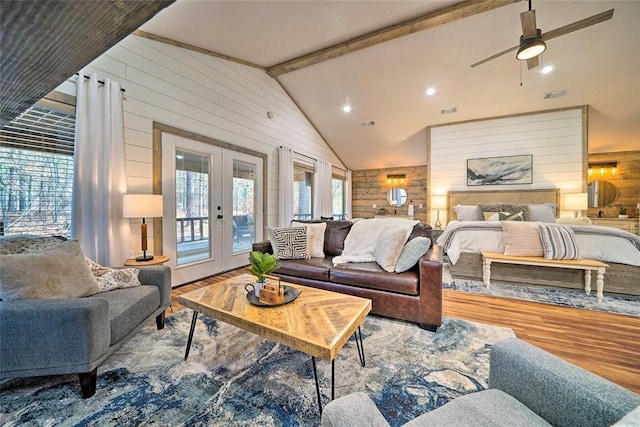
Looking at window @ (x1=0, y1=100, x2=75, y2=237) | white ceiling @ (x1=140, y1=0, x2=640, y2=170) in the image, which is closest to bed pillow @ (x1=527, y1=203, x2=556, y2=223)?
white ceiling @ (x1=140, y1=0, x2=640, y2=170)

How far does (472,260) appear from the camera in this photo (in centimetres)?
353

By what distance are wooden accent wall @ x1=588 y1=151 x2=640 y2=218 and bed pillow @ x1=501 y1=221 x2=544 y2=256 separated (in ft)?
14.9

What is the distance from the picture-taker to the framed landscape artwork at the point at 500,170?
5016mm

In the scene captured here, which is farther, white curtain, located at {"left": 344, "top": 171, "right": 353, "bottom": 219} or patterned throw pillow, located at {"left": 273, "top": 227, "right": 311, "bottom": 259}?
white curtain, located at {"left": 344, "top": 171, "right": 353, "bottom": 219}

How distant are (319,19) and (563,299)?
14.7ft

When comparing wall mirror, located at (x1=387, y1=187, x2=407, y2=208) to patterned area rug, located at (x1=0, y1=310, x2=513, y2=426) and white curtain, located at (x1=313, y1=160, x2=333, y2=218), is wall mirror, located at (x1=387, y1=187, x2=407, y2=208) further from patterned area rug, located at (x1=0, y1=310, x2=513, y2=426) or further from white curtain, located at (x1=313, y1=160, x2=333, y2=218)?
patterned area rug, located at (x1=0, y1=310, x2=513, y2=426)

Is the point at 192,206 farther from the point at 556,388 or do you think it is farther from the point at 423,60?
the point at 423,60

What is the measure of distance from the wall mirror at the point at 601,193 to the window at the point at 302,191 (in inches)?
263

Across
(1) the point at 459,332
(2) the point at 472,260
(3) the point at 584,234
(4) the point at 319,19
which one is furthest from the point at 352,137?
(1) the point at 459,332

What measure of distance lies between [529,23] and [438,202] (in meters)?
3.81

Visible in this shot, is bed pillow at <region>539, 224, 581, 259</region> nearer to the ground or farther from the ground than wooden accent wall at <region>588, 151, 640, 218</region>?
nearer to the ground

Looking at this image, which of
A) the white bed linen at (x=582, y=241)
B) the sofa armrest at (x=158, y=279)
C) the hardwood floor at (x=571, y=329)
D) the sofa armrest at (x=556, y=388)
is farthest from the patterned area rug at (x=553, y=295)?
the sofa armrest at (x=158, y=279)

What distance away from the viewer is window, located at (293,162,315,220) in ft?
19.0

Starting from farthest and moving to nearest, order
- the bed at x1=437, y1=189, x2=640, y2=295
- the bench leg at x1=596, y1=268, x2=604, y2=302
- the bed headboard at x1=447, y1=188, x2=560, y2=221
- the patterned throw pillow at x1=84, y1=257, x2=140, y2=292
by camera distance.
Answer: the bed headboard at x1=447, y1=188, x2=560, y2=221, the bed at x1=437, y1=189, x2=640, y2=295, the bench leg at x1=596, y1=268, x2=604, y2=302, the patterned throw pillow at x1=84, y1=257, x2=140, y2=292
